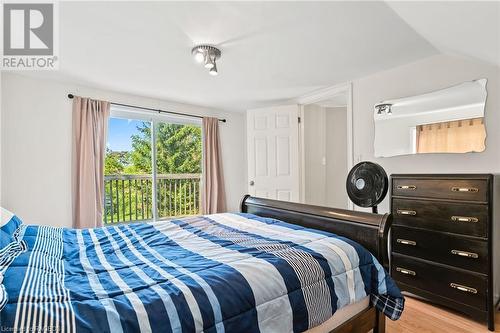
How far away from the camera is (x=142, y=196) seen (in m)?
4.21

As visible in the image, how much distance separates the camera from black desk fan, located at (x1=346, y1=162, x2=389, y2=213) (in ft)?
7.41

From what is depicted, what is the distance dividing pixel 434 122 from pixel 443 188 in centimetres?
71

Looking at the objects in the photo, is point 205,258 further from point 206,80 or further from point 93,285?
point 206,80

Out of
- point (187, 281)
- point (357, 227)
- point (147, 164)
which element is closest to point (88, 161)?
point (147, 164)

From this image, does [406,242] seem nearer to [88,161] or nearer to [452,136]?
[452,136]

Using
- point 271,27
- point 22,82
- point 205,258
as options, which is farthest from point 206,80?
point 205,258

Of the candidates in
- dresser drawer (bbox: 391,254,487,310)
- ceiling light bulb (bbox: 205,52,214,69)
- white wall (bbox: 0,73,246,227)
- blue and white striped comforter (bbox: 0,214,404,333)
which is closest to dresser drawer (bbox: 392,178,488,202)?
dresser drawer (bbox: 391,254,487,310)

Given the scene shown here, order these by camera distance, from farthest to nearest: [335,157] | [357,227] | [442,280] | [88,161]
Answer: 1. [335,157]
2. [88,161]
3. [442,280]
4. [357,227]

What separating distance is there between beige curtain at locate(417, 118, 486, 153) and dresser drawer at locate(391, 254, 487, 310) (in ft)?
3.32

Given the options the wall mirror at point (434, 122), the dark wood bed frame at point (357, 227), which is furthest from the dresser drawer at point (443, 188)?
the dark wood bed frame at point (357, 227)

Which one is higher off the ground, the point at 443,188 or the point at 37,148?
the point at 37,148

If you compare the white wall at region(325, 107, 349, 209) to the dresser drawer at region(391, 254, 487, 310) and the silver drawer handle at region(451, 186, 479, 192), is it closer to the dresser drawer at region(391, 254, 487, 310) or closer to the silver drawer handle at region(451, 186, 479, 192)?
the dresser drawer at region(391, 254, 487, 310)

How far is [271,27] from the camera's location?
1948 millimetres

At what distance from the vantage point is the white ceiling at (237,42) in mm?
1737
